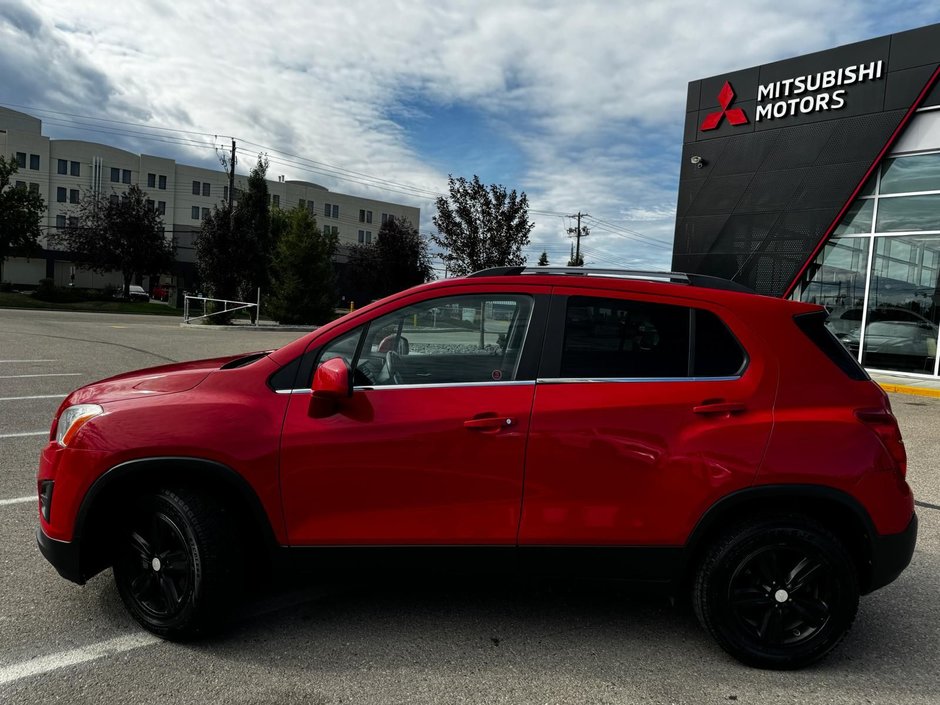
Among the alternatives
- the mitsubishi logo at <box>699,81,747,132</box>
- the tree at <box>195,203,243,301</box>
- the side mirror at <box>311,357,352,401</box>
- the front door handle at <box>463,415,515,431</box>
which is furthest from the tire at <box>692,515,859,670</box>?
the tree at <box>195,203,243,301</box>

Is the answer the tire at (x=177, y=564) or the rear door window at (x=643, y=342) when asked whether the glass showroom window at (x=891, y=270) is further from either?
the tire at (x=177, y=564)

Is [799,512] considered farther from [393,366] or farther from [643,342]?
[393,366]

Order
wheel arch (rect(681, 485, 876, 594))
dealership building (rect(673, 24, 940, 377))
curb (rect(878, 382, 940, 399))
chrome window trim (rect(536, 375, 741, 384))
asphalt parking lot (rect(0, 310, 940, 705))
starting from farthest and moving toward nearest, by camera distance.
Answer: dealership building (rect(673, 24, 940, 377))
curb (rect(878, 382, 940, 399))
chrome window trim (rect(536, 375, 741, 384))
wheel arch (rect(681, 485, 876, 594))
asphalt parking lot (rect(0, 310, 940, 705))

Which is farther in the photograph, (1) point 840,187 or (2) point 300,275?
(2) point 300,275

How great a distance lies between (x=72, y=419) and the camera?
286 centimetres

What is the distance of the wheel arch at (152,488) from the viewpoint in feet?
8.85

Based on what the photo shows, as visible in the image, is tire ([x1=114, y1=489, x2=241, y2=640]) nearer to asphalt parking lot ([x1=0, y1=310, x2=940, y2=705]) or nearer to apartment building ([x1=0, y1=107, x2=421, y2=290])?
asphalt parking lot ([x1=0, y1=310, x2=940, y2=705])

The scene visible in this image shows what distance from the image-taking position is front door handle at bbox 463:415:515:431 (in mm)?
2668

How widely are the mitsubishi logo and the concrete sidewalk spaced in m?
7.35

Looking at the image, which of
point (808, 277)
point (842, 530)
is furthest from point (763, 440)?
point (808, 277)

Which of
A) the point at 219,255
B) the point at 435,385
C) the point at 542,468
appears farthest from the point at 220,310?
the point at 542,468

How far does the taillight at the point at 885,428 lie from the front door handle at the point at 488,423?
149cm

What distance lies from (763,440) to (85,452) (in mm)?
2894

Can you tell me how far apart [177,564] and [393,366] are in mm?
1276
